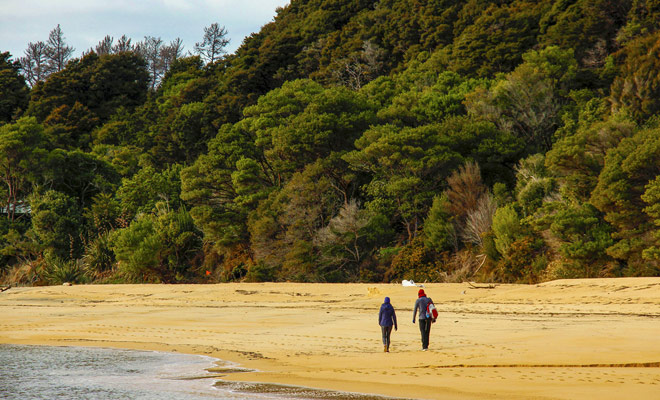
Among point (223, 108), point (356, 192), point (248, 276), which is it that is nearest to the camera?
point (248, 276)

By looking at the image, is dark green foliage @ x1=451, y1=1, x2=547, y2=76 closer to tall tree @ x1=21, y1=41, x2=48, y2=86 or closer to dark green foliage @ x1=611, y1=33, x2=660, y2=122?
dark green foliage @ x1=611, y1=33, x2=660, y2=122

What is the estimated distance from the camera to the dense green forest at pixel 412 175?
2861 centimetres

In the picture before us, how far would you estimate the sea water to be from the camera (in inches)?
447

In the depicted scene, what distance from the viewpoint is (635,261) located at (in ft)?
84.7

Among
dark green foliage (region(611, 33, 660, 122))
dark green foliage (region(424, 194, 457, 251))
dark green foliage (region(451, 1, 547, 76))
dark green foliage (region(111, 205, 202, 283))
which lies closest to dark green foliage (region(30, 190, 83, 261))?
dark green foliage (region(111, 205, 202, 283))

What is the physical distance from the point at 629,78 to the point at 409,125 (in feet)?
39.5

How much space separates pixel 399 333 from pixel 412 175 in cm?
1844

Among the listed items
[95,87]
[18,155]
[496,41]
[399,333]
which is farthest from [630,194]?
[95,87]

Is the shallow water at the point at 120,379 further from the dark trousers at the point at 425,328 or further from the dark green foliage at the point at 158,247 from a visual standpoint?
the dark green foliage at the point at 158,247

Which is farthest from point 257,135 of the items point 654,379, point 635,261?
point 654,379

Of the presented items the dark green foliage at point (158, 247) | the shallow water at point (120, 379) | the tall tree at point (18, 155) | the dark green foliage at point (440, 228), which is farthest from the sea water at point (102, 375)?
the tall tree at point (18, 155)

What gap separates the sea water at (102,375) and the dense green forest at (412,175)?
17.9 m

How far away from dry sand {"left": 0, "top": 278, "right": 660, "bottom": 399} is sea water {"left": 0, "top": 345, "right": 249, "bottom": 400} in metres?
0.85

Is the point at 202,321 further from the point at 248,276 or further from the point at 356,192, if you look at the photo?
the point at 356,192
